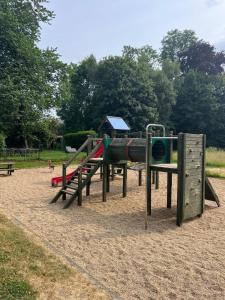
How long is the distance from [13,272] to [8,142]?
31108 millimetres

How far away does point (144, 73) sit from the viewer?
131 feet

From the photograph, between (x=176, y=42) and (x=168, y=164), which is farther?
(x=176, y=42)

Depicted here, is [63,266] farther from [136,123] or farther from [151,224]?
[136,123]

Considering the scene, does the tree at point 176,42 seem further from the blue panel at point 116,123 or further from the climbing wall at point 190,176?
the climbing wall at point 190,176

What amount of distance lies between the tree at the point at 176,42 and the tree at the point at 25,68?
3778cm

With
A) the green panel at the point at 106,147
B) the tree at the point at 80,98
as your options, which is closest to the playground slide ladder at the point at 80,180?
the green panel at the point at 106,147

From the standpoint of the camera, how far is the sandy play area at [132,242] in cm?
424

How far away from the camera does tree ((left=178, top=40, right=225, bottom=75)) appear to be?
5375 cm

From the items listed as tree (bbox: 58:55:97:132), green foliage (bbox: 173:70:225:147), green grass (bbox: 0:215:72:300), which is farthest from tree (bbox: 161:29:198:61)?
green grass (bbox: 0:215:72:300)

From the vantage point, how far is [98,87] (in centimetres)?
3978

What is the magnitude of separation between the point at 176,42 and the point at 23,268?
200 feet

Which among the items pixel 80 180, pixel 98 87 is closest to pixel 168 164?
pixel 80 180

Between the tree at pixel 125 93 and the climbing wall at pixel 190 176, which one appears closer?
the climbing wall at pixel 190 176

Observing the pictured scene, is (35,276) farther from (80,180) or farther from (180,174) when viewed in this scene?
(80,180)
